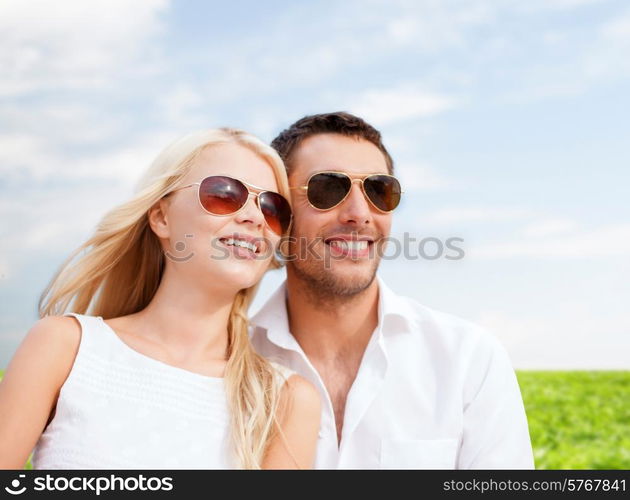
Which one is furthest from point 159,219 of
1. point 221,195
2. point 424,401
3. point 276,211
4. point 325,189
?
point 424,401

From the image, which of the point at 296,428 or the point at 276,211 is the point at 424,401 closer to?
the point at 296,428

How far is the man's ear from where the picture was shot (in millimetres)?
3766

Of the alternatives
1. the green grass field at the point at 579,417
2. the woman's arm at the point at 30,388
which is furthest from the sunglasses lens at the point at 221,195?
the green grass field at the point at 579,417

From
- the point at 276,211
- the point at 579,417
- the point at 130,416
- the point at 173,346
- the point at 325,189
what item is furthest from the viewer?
the point at 579,417

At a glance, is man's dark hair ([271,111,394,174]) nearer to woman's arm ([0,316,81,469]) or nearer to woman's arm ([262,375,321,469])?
woman's arm ([262,375,321,469])

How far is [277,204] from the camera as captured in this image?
3826mm

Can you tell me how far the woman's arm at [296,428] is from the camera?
351 centimetres

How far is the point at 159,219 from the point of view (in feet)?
12.5

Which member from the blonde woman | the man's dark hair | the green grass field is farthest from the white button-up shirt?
the green grass field

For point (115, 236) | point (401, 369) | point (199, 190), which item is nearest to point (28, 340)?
point (115, 236)

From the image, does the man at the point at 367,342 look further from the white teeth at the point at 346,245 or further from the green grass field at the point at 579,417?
the green grass field at the point at 579,417

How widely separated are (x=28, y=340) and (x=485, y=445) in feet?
8.62

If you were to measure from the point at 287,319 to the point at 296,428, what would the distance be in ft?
3.40
